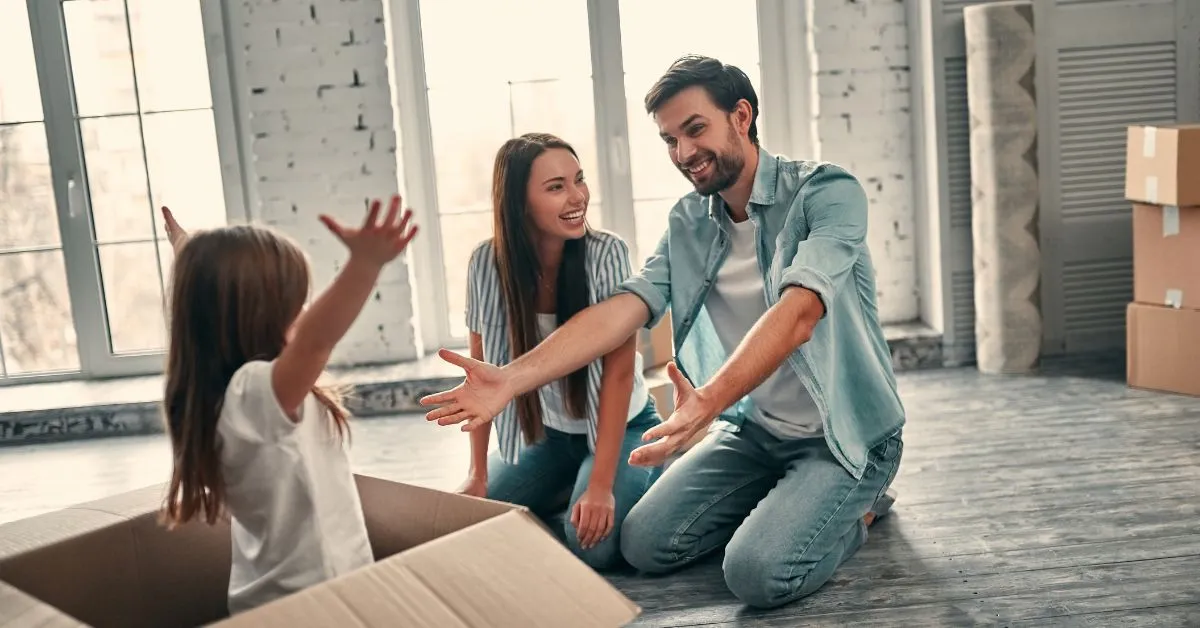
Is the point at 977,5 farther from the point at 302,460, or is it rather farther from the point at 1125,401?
the point at 302,460

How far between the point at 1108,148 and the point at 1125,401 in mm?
1047

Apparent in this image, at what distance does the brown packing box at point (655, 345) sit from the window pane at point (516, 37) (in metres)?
1.30

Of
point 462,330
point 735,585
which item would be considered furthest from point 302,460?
point 462,330

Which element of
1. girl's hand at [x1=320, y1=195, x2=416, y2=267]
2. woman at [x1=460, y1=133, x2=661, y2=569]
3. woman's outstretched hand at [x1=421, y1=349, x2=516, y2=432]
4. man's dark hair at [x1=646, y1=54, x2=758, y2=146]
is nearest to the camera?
girl's hand at [x1=320, y1=195, x2=416, y2=267]

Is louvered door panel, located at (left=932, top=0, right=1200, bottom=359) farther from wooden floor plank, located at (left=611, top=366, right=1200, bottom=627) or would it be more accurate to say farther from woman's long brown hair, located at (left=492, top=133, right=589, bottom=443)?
woman's long brown hair, located at (left=492, top=133, right=589, bottom=443)

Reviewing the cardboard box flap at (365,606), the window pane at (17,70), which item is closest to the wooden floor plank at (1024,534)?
the cardboard box flap at (365,606)

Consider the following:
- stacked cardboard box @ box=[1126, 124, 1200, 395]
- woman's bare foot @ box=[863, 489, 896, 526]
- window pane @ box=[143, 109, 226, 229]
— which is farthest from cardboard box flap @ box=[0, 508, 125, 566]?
stacked cardboard box @ box=[1126, 124, 1200, 395]

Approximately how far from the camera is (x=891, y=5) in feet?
13.9

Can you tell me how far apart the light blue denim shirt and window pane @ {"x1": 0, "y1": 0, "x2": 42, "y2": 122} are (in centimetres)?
307

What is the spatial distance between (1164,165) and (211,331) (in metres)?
3.07

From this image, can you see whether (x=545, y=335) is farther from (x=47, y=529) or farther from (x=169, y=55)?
(x=169, y=55)

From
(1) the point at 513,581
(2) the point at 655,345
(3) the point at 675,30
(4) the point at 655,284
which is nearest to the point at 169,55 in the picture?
(3) the point at 675,30

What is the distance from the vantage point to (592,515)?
2.42m

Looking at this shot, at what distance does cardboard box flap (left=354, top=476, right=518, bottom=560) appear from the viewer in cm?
140
